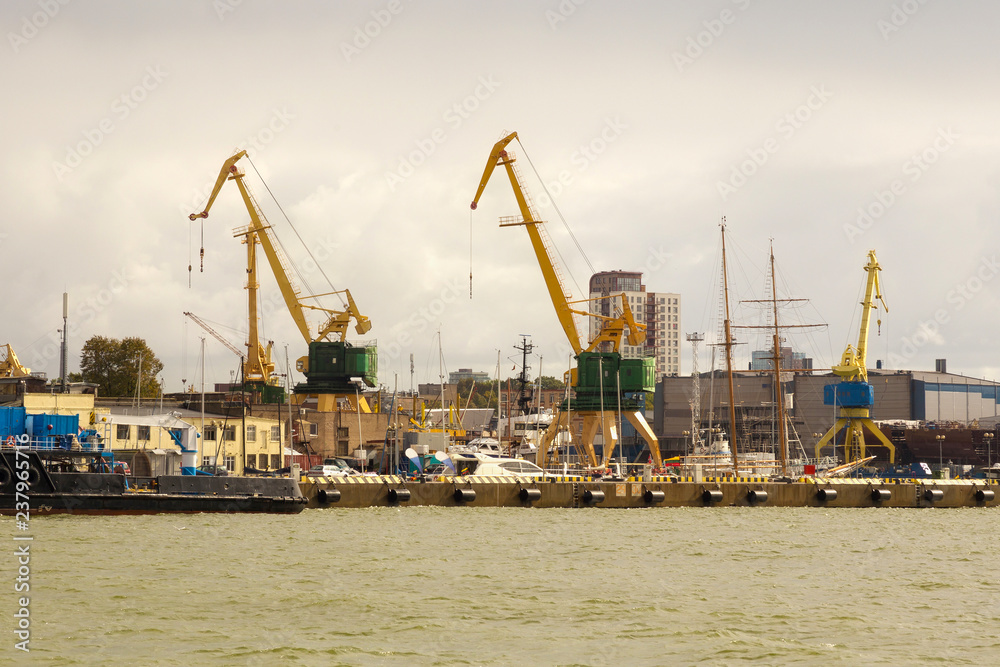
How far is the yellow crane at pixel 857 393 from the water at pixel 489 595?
6317 centimetres

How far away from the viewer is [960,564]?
109ft

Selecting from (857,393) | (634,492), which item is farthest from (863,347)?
(634,492)

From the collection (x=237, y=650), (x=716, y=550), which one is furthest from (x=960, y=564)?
(x=237, y=650)

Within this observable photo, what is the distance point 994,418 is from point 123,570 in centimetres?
11178

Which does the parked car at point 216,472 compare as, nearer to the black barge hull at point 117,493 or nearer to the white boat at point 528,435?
the black barge hull at point 117,493

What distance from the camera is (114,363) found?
354 feet

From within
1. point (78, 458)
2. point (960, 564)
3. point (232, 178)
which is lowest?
point (960, 564)

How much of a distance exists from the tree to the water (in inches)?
2668

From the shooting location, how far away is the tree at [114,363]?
106m

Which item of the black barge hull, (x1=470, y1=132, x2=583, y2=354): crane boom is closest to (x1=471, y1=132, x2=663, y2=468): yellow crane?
(x1=470, y1=132, x2=583, y2=354): crane boom

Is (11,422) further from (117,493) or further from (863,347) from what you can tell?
(863,347)

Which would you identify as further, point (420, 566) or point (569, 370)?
point (569, 370)

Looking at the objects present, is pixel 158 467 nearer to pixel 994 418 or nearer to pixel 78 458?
pixel 78 458

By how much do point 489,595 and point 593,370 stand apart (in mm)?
54239
